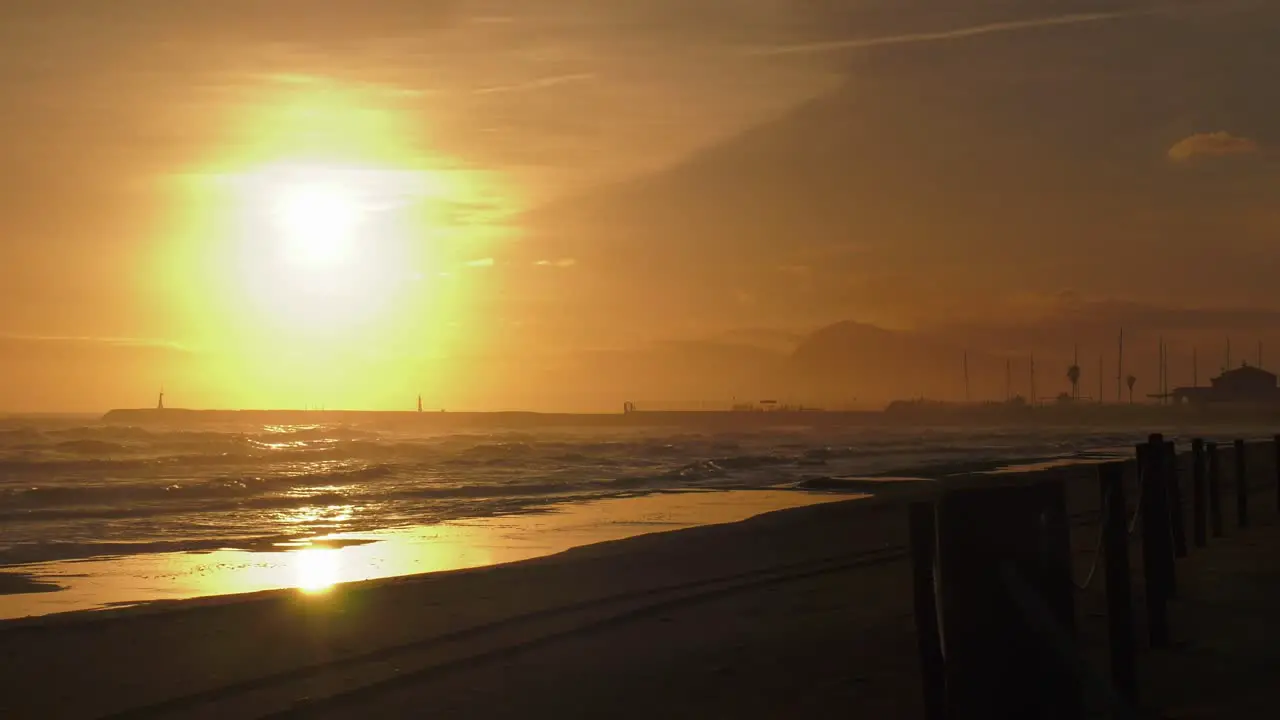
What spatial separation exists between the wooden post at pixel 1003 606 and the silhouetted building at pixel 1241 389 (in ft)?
618

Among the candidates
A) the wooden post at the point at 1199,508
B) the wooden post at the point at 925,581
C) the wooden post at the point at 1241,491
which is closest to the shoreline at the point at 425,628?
the wooden post at the point at 925,581

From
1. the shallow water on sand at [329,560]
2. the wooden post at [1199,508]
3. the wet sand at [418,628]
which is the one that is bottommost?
the shallow water on sand at [329,560]

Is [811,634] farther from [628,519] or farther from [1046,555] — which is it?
[628,519]

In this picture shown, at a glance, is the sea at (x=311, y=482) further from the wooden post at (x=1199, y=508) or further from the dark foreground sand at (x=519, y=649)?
the wooden post at (x=1199, y=508)

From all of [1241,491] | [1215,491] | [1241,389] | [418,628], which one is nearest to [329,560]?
[418,628]

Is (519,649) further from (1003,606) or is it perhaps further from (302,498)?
(302,498)

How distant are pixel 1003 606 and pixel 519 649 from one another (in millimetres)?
5746

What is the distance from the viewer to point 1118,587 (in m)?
8.30

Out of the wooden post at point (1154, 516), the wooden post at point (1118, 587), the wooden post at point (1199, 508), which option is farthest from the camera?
the wooden post at point (1199, 508)

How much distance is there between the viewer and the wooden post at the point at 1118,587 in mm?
7910

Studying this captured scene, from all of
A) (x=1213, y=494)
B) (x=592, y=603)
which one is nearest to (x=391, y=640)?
(x=592, y=603)

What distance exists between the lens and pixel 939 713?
653 centimetres

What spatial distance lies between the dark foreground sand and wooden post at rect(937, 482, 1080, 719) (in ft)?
7.35

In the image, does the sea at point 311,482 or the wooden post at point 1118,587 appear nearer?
the wooden post at point 1118,587
